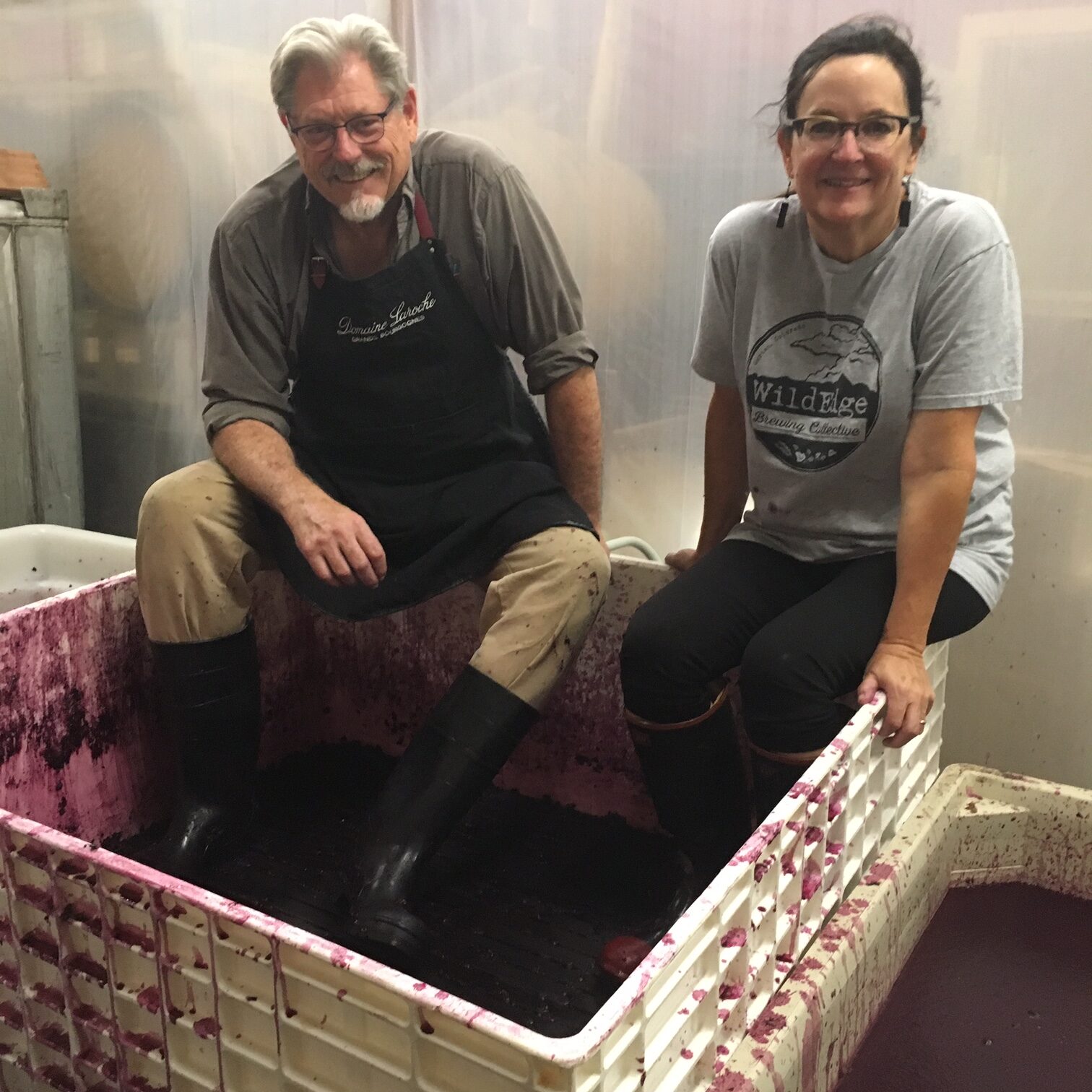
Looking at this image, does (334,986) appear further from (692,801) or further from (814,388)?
(814,388)

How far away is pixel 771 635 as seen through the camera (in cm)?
104

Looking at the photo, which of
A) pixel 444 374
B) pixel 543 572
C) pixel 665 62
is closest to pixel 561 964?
pixel 543 572

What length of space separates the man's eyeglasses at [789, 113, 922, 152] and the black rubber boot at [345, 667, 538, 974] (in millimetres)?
623

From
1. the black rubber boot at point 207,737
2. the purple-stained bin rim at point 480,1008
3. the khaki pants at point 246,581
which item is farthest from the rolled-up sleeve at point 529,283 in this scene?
the purple-stained bin rim at point 480,1008

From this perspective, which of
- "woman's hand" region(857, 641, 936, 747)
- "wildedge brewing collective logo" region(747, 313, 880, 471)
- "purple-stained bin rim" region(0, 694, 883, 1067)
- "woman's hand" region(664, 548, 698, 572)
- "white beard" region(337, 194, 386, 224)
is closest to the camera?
"purple-stained bin rim" region(0, 694, 883, 1067)

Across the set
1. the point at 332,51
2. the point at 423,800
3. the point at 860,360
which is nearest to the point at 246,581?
the point at 423,800

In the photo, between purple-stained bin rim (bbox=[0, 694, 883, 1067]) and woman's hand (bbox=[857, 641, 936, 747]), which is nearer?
purple-stained bin rim (bbox=[0, 694, 883, 1067])

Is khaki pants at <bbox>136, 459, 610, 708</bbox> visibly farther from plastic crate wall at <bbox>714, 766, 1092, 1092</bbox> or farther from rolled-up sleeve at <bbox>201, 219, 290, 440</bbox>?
plastic crate wall at <bbox>714, 766, 1092, 1092</bbox>

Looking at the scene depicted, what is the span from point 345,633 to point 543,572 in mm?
545

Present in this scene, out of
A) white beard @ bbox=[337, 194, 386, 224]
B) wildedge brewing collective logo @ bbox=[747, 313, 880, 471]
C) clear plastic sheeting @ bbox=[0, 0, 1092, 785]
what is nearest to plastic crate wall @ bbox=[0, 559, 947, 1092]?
wildedge brewing collective logo @ bbox=[747, 313, 880, 471]

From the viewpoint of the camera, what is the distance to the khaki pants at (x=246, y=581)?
1106 mm

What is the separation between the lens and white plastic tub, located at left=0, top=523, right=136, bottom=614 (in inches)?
65.7

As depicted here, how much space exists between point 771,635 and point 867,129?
0.49 meters

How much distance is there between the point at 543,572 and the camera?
1137 mm
